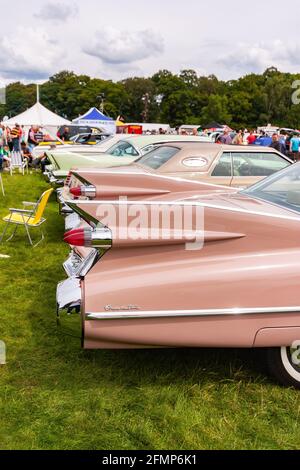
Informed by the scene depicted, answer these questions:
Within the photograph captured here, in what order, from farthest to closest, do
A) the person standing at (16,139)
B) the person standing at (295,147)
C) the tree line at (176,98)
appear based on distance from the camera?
1. the tree line at (176,98)
2. the person standing at (295,147)
3. the person standing at (16,139)

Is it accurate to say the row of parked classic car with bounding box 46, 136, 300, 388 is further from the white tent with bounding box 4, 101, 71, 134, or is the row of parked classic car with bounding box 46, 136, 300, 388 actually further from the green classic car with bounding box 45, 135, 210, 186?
the white tent with bounding box 4, 101, 71, 134

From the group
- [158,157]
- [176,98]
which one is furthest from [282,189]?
[176,98]

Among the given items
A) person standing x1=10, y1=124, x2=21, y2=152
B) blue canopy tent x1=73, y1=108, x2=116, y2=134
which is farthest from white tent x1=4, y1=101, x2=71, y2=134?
person standing x1=10, y1=124, x2=21, y2=152

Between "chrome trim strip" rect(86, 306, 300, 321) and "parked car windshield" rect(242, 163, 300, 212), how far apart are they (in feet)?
2.78

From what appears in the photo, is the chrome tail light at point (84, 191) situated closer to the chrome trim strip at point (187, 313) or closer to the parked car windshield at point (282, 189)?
the parked car windshield at point (282, 189)

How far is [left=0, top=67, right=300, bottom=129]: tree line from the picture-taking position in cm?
10069

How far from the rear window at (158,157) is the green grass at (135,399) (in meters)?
3.72

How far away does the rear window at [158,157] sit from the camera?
7281 millimetres

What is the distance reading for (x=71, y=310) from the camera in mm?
2982

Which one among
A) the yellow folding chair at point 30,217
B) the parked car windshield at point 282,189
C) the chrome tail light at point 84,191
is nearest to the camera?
the parked car windshield at point 282,189

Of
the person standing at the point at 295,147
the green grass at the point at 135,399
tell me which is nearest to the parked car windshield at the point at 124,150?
the green grass at the point at 135,399

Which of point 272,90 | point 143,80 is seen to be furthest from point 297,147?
point 143,80

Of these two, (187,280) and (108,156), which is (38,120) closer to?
(108,156)
